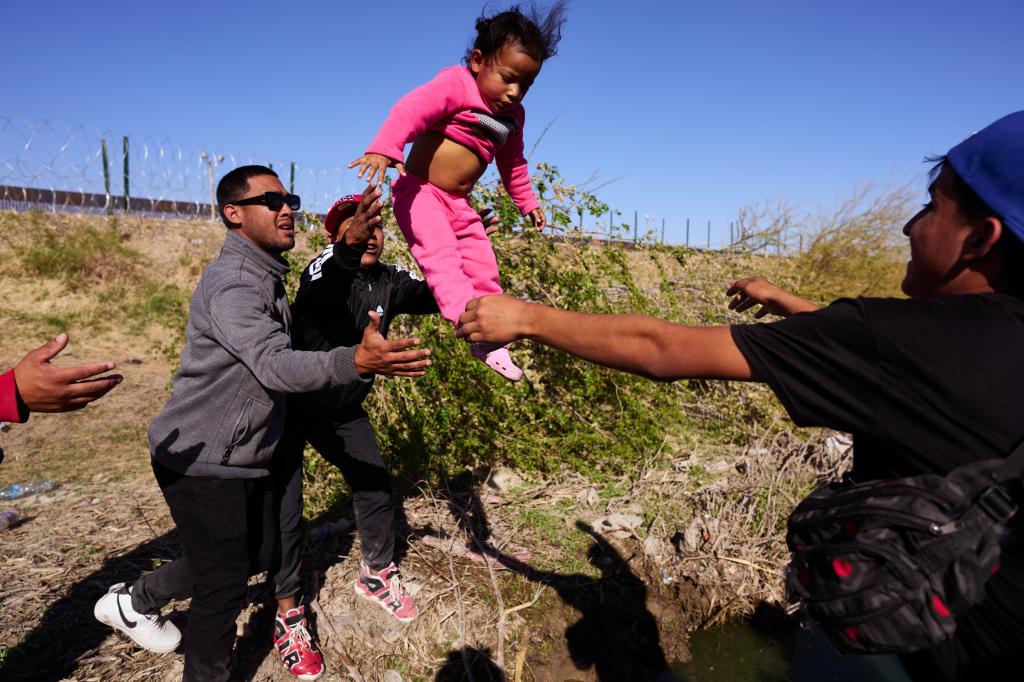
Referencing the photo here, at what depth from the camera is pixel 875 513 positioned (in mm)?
1509

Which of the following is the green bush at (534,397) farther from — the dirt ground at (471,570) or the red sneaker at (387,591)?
the red sneaker at (387,591)

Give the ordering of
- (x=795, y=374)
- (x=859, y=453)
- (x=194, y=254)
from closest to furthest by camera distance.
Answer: (x=795, y=374), (x=859, y=453), (x=194, y=254)

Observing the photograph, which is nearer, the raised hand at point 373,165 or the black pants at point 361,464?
the raised hand at point 373,165

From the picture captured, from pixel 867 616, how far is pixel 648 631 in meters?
2.97

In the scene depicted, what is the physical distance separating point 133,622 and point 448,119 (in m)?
2.72

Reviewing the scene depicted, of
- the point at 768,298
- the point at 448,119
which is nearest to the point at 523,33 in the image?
the point at 448,119

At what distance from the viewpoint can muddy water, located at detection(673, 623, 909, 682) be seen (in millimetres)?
4145

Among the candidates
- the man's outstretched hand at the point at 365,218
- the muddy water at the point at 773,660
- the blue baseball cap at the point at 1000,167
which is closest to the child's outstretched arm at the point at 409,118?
the man's outstretched hand at the point at 365,218

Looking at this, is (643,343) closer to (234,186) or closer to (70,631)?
(234,186)

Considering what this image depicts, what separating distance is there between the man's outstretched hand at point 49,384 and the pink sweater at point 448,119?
117 cm

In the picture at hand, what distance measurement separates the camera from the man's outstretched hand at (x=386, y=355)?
84.7 inches

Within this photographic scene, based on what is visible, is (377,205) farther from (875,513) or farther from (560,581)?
(560,581)

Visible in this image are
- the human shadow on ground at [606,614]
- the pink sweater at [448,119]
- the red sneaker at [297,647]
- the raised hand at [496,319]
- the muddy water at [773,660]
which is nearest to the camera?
the raised hand at [496,319]

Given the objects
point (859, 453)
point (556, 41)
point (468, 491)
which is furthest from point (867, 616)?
point (468, 491)
